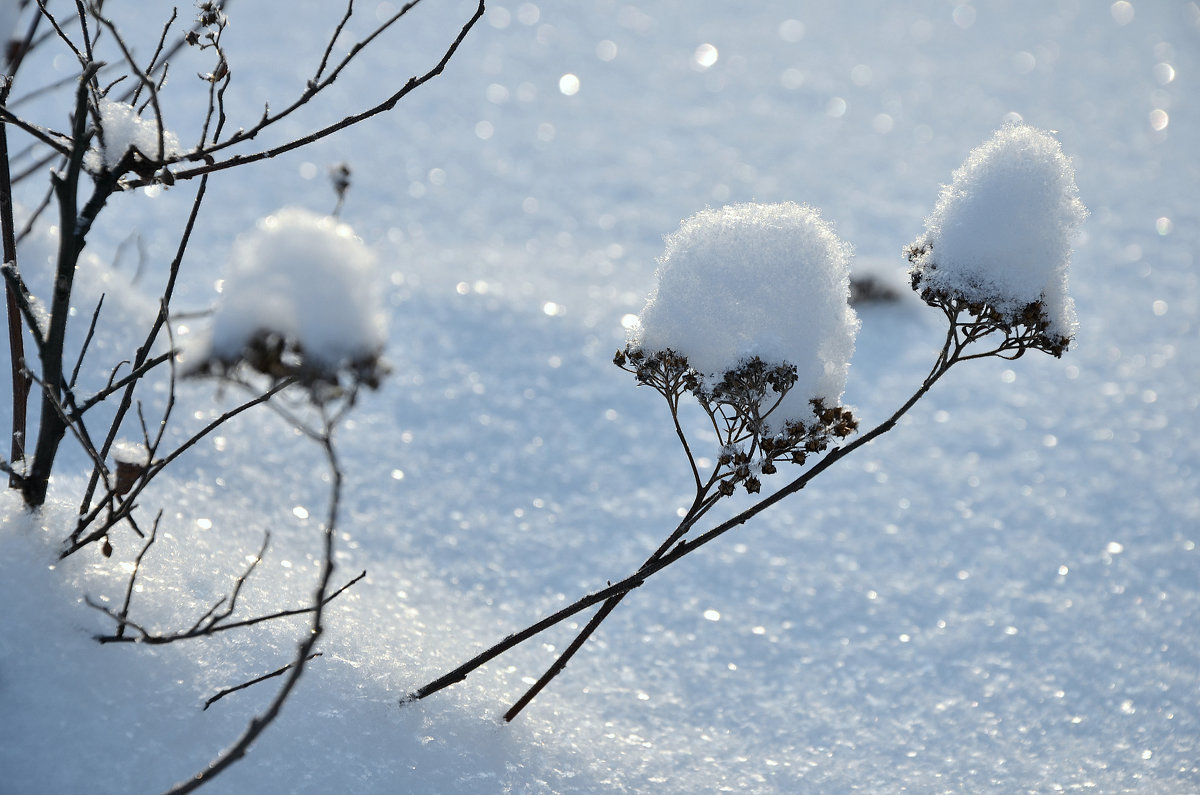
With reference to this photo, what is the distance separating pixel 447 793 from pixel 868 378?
8.24 ft

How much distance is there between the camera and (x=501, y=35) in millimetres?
6184

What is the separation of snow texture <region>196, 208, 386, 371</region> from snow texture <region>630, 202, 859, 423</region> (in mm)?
547

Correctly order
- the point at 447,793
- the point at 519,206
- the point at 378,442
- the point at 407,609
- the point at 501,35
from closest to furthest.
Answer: the point at 447,793 → the point at 407,609 → the point at 378,442 → the point at 519,206 → the point at 501,35

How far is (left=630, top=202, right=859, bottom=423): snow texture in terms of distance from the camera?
4.54 feet

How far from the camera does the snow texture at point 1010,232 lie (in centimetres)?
137

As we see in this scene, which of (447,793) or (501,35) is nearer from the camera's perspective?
(447,793)

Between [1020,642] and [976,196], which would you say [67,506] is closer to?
[976,196]

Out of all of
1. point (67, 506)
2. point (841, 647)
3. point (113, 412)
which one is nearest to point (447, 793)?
point (67, 506)

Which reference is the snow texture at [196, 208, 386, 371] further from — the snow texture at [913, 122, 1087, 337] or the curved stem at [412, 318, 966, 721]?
the snow texture at [913, 122, 1087, 337]

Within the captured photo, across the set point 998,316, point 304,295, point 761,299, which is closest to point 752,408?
point 761,299

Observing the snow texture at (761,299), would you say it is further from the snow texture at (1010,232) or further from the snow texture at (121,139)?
the snow texture at (121,139)

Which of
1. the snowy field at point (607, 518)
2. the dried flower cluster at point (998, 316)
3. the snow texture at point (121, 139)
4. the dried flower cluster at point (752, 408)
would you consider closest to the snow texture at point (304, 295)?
the snow texture at point (121, 139)

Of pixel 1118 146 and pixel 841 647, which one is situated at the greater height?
pixel 1118 146

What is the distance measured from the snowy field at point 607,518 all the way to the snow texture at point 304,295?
744 millimetres
